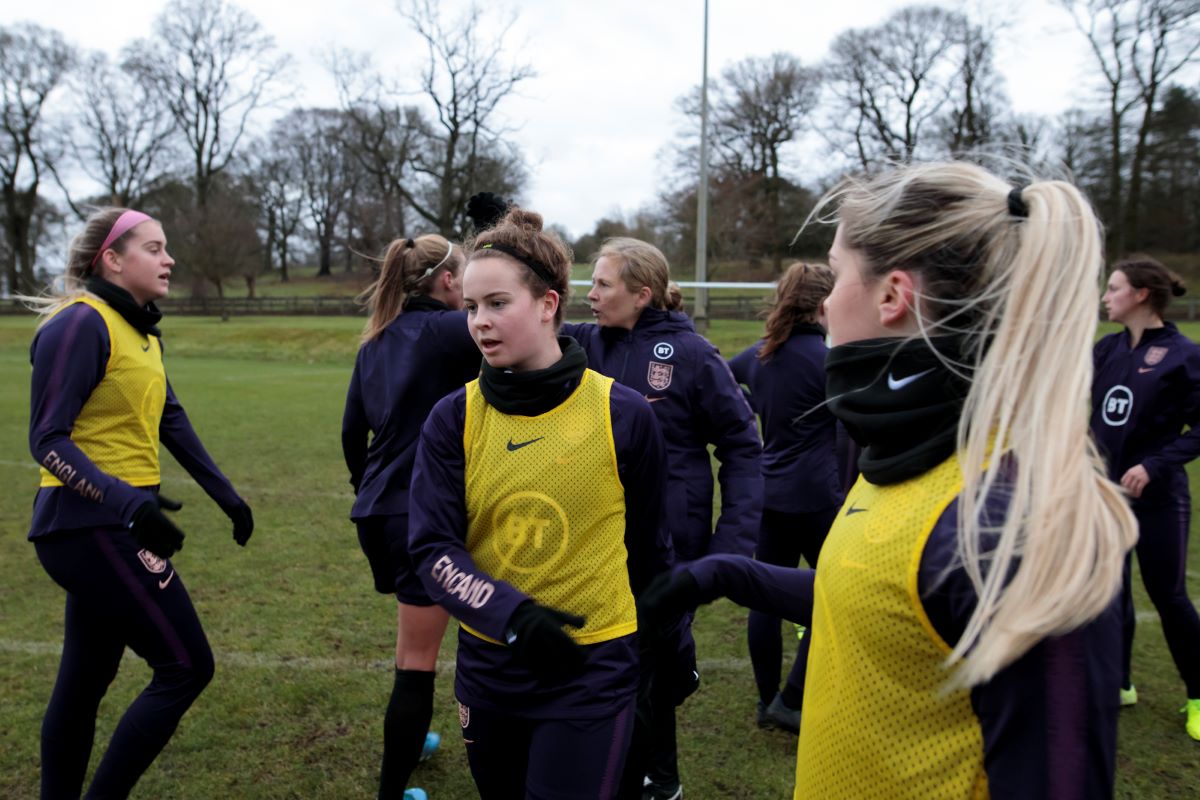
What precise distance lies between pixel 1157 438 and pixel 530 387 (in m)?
3.50

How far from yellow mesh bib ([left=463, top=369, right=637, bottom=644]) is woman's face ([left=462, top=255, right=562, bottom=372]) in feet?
0.51

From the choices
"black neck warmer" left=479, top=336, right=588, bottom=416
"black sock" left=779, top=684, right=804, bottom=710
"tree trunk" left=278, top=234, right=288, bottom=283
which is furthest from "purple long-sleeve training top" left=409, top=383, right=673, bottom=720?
"tree trunk" left=278, top=234, right=288, bottom=283

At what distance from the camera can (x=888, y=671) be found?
139 cm


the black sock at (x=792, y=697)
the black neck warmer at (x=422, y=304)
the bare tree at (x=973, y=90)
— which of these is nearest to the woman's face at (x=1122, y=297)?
the black sock at (x=792, y=697)

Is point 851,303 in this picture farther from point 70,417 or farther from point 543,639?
point 70,417

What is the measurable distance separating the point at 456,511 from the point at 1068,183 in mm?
1546

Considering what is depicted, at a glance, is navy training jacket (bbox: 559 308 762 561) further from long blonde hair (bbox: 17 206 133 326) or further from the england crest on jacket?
long blonde hair (bbox: 17 206 133 326)

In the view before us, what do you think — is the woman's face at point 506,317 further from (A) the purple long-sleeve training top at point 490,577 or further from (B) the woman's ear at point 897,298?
(B) the woman's ear at point 897,298

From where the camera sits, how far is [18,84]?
41.7 m

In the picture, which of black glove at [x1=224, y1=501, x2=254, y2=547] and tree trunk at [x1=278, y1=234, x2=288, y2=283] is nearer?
black glove at [x1=224, y1=501, x2=254, y2=547]

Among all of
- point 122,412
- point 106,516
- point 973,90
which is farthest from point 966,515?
point 973,90

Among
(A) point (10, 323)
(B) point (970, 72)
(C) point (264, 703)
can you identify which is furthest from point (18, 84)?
(C) point (264, 703)

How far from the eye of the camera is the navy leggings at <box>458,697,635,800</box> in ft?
7.24

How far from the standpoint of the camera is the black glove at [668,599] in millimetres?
1821
